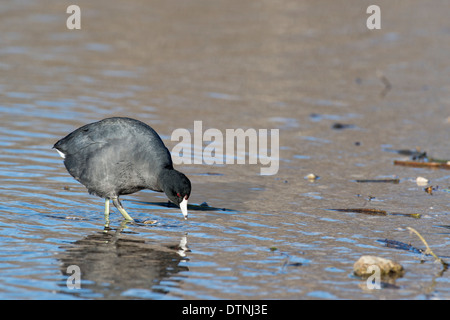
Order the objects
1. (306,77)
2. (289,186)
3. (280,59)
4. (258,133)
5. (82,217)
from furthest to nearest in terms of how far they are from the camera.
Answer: (280,59) < (306,77) < (258,133) < (289,186) < (82,217)

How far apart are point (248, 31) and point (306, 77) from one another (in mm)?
3560

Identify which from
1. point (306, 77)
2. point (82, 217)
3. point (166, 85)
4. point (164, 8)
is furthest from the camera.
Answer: point (164, 8)

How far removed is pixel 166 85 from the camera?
14.6 meters

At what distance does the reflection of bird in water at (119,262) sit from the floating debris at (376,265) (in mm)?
1511

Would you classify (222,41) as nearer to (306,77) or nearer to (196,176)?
(306,77)

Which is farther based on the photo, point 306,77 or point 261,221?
point 306,77

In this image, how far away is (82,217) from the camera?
7918 millimetres

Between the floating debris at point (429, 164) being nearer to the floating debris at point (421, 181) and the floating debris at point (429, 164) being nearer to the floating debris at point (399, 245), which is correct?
the floating debris at point (421, 181)

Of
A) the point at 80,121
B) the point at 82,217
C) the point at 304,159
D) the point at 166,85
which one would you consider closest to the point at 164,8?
the point at 166,85

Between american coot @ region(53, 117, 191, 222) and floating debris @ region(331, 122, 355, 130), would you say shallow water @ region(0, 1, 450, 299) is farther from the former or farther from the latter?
american coot @ region(53, 117, 191, 222)

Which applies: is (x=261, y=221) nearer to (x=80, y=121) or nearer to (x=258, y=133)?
(x=258, y=133)

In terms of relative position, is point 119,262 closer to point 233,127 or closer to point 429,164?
point 429,164
